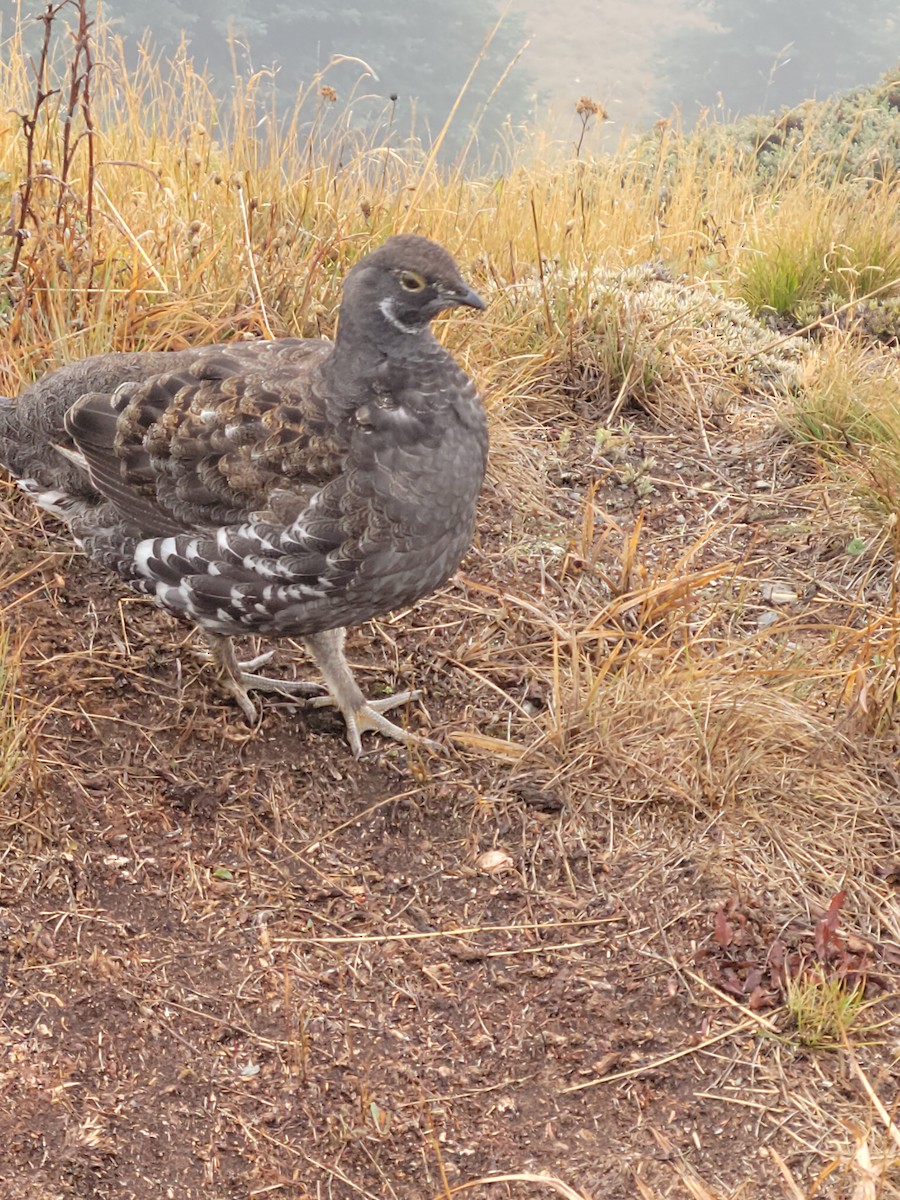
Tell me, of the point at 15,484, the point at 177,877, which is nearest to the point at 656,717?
the point at 177,877

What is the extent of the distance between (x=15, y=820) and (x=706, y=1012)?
195 cm

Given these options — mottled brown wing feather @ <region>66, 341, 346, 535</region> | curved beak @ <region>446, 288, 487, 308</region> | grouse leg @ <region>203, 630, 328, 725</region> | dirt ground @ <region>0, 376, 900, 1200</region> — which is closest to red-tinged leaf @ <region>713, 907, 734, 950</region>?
dirt ground @ <region>0, 376, 900, 1200</region>

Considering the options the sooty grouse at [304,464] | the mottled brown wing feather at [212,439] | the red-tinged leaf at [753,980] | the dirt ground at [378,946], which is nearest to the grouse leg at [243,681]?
Answer: the dirt ground at [378,946]

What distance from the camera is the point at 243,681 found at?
13.8 ft

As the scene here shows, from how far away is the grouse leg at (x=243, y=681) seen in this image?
410 cm

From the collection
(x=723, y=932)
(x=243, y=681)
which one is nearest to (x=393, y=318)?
(x=243, y=681)

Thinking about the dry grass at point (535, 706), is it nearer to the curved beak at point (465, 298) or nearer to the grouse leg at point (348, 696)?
the grouse leg at point (348, 696)

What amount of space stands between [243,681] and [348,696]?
1.26 ft

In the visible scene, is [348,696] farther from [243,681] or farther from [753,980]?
[753,980]

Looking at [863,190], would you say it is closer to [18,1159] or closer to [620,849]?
[620,849]

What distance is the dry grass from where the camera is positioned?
3154 millimetres

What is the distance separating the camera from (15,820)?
11.3 feet

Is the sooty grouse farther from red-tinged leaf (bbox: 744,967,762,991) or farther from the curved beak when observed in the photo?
red-tinged leaf (bbox: 744,967,762,991)

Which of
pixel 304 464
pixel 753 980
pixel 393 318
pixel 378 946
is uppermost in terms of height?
pixel 393 318
